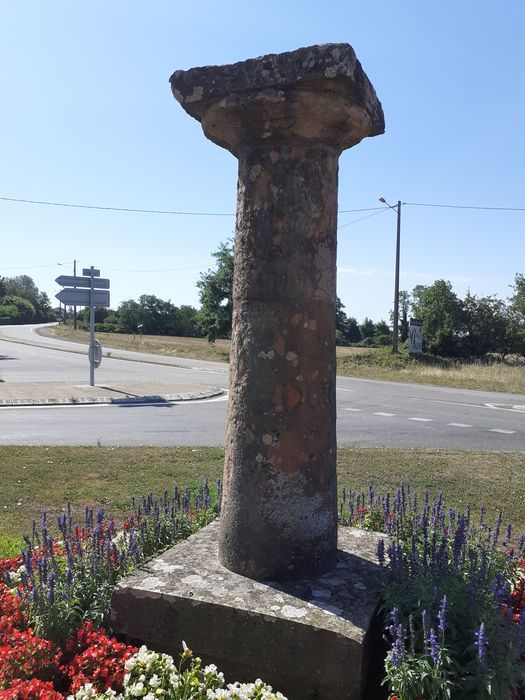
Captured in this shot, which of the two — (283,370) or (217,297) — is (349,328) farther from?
(283,370)

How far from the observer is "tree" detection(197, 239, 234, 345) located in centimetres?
3591

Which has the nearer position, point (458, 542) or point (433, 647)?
point (433, 647)

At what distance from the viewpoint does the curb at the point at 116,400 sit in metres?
14.2

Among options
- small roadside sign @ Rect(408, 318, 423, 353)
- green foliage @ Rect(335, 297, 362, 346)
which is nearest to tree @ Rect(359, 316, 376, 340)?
green foliage @ Rect(335, 297, 362, 346)

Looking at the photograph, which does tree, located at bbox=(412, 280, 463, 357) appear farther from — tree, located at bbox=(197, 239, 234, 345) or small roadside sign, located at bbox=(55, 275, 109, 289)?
small roadside sign, located at bbox=(55, 275, 109, 289)

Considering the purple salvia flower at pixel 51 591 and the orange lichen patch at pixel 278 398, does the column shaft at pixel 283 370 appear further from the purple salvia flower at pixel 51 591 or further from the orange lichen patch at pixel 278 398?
the purple salvia flower at pixel 51 591

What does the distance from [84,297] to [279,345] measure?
48.0ft

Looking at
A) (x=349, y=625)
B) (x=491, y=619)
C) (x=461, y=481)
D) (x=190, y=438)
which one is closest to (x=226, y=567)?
(x=349, y=625)

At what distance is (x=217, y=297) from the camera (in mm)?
36312

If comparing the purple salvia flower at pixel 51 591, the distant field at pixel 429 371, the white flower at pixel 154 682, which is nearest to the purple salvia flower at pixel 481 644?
the white flower at pixel 154 682

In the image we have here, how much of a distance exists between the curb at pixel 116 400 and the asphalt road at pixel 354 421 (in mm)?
579

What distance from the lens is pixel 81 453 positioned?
327 inches

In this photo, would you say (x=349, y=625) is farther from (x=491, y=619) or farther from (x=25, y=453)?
(x=25, y=453)

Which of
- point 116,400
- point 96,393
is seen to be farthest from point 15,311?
point 116,400
